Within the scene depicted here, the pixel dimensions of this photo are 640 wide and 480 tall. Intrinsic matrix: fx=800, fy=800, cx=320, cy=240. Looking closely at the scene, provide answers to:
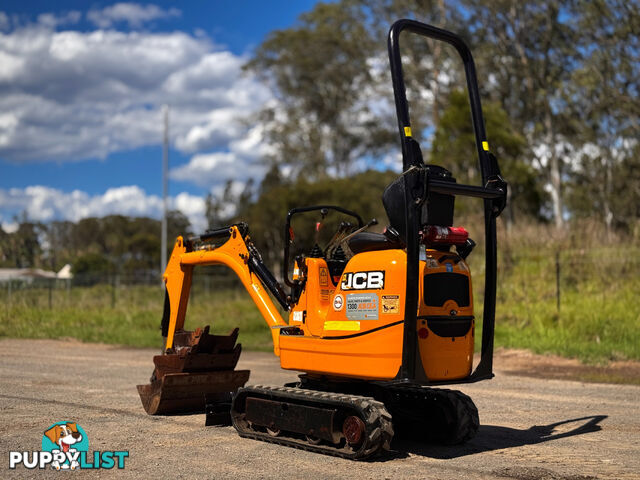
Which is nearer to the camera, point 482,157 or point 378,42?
point 482,157

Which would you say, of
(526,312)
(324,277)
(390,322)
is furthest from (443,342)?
(526,312)

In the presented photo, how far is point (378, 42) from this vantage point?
4681 centimetres

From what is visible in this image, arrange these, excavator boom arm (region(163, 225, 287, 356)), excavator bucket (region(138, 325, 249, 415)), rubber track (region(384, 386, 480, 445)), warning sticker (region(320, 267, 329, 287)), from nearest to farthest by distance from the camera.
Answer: rubber track (region(384, 386, 480, 445)) → warning sticker (region(320, 267, 329, 287)) → excavator boom arm (region(163, 225, 287, 356)) → excavator bucket (region(138, 325, 249, 415))

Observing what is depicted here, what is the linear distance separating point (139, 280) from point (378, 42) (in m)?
20.8

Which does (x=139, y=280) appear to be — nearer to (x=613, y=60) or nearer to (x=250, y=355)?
(x=250, y=355)

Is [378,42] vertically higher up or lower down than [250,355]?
higher up

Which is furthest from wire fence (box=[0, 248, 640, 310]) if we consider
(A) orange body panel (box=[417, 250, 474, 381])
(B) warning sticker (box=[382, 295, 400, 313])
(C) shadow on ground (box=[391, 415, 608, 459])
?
(B) warning sticker (box=[382, 295, 400, 313])

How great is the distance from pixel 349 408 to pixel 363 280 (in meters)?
1.18

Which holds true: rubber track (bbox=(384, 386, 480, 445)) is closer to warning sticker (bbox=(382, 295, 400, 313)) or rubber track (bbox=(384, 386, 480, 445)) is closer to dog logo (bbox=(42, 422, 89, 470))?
warning sticker (bbox=(382, 295, 400, 313))

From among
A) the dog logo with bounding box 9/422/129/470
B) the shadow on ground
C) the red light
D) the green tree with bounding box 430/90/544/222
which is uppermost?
the green tree with bounding box 430/90/544/222

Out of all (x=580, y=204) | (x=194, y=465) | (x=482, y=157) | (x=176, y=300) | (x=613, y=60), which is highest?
(x=613, y=60)

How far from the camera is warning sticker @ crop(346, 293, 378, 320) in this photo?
7301 mm

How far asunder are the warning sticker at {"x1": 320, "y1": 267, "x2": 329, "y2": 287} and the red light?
1.21 m

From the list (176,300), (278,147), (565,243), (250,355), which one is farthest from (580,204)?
(176,300)
